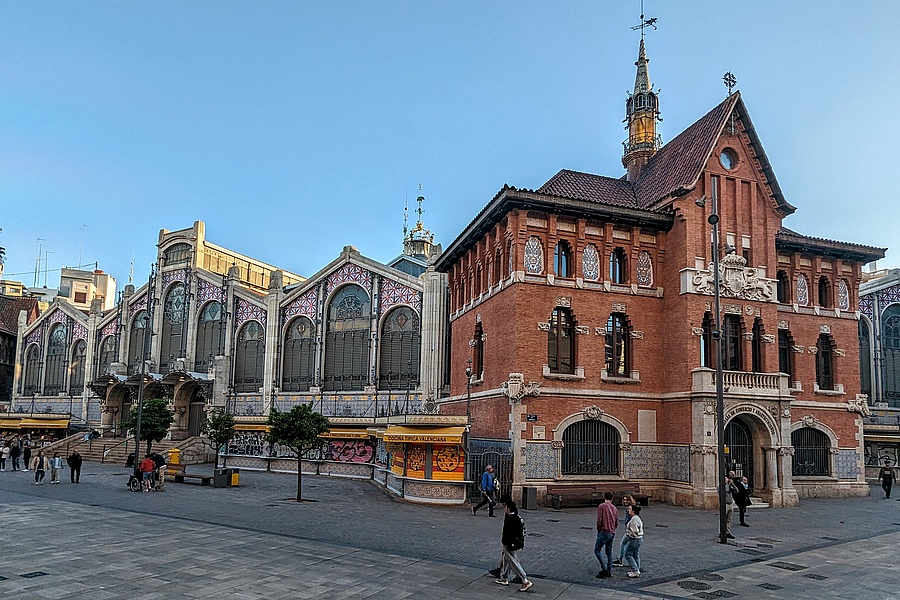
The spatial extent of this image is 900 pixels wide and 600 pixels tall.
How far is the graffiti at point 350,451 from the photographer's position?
126ft

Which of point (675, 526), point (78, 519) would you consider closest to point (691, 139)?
point (675, 526)

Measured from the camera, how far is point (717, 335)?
20188 mm

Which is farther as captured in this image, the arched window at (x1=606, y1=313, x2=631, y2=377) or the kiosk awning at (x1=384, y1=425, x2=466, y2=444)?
the arched window at (x1=606, y1=313, x2=631, y2=377)

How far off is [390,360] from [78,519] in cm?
2408

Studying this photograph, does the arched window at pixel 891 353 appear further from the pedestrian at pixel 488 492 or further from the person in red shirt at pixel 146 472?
the person in red shirt at pixel 146 472

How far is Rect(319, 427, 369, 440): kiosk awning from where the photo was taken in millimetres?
38500

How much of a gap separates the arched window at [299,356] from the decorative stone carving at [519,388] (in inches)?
874

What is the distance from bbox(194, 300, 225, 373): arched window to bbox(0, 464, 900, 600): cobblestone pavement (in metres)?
25.1

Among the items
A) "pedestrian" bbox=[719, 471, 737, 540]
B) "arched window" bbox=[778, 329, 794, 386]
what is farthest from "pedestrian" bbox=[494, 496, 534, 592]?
"arched window" bbox=[778, 329, 794, 386]

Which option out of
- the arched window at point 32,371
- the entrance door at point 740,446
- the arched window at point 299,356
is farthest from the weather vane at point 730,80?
the arched window at point 32,371

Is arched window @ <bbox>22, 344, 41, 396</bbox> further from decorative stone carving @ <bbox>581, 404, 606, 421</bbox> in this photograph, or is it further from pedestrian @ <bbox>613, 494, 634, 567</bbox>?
pedestrian @ <bbox>613, 494, 634, 567</bbox>

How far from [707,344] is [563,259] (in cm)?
675

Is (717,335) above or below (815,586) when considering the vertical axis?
above

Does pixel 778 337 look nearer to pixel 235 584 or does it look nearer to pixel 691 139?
pixel 691 139
